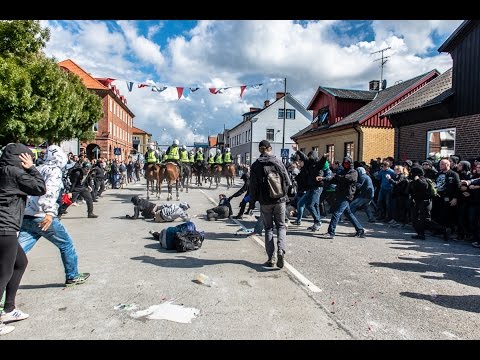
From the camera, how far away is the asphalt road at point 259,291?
365 centimetres

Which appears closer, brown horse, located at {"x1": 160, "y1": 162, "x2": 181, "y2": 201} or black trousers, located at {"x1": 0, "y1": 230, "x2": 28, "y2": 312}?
black trousers, located at {"x1": 0, "y1": 230, "x2": 28, "y2": 312}

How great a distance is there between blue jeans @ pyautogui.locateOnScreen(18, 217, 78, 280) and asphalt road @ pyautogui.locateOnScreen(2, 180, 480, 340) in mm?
323

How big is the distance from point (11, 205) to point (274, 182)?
11.8ft

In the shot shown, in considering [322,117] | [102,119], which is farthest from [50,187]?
[102,119]

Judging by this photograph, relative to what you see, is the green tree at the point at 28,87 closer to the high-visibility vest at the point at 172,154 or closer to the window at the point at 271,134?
the high-visibility vest at the point at 172,154

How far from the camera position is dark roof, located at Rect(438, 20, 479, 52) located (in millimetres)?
13125

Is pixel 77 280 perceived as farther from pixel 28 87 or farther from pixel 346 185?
pixel 28 87

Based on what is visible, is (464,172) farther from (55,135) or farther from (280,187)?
(55,135)

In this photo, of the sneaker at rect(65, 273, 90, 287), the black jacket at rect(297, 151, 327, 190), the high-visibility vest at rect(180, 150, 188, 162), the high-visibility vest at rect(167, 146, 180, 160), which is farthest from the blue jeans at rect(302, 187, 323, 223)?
the high-visibility vest at rect(180, 150, 188, 162)

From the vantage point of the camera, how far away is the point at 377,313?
410 centimetres

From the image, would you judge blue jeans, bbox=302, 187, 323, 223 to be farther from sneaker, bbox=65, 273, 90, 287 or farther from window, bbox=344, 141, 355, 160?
window, bbox=344, 141, 355, 160

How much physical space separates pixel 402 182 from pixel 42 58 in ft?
56.5

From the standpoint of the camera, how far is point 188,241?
679 centimetres
